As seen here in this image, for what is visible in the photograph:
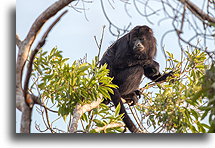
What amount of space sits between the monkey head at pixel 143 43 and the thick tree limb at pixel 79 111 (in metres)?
1.08

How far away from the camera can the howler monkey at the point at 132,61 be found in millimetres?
4198

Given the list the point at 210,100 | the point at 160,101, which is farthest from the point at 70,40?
the point at 210,100

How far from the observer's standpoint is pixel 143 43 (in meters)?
4.41

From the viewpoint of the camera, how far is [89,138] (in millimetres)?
2977

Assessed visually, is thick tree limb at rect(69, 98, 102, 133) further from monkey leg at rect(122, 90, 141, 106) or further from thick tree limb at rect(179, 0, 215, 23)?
thick tree limb at rect(179, 0, 215, 23)

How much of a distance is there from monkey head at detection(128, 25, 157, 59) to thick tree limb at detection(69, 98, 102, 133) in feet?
3.56

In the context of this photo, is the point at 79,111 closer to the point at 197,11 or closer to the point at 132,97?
the point at 132,97

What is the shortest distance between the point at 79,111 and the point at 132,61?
1.36 meters

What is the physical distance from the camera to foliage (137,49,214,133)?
3.12 metres

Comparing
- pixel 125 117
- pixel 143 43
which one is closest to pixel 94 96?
pixel 125 117

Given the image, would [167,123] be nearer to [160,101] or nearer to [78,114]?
[160,101]

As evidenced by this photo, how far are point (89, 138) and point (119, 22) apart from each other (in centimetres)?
109

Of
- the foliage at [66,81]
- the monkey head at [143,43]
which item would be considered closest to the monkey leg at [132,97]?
the monkey head at [143,43]

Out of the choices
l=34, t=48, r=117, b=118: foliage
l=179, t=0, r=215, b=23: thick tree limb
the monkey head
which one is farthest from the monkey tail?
l=179, t=0, r=215, b=23: thick tree limb
